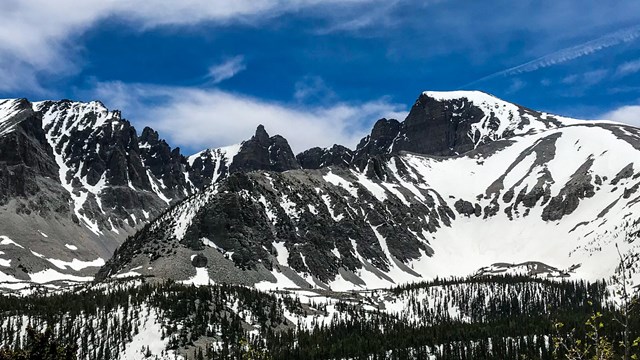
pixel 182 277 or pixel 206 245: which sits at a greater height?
pixel 206 245

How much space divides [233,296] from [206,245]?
48254 millimetres

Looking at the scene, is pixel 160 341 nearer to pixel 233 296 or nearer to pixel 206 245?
pixel 233 296

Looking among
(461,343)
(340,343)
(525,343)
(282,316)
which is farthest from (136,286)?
(525,343)

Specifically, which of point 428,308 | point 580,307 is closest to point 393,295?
point 428,308

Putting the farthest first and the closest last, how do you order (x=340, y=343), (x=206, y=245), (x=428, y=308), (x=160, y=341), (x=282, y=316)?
(x=206, y=245) → (x=428, y=308) → (x=282, y=316) → (x=340, y=343) → (x=160, y=341)

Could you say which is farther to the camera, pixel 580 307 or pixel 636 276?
pixel 636 276

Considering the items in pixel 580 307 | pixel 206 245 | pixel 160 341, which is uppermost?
pixel 206 245

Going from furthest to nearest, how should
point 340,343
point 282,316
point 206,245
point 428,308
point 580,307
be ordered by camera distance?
1. point 206,245
2. point 428,308
3. point 580,307
4. point 282,316
5. point 340,343

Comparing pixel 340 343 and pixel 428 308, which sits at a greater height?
pixel 428 308

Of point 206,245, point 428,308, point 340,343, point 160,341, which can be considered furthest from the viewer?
point 206,245

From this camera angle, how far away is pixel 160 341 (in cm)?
12231

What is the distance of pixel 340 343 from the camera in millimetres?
130375

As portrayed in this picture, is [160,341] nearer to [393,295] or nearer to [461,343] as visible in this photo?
[461,343]

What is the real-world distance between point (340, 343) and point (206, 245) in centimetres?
7846
